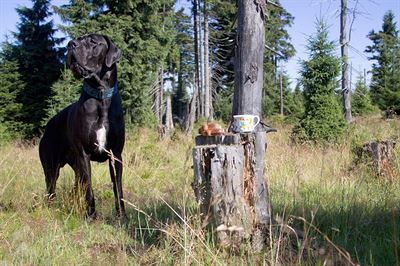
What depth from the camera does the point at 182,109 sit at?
3975cm

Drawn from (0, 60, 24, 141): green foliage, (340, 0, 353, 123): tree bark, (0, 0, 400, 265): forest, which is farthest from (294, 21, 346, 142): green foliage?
(0, 60, 24, 141): green foliage

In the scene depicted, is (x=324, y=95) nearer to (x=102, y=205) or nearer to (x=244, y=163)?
(x=102, y=205)

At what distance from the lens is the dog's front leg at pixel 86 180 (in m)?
3.62

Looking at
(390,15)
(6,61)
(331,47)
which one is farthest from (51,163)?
(390,15)

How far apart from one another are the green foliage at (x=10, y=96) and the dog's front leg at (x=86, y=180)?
52.2 ft

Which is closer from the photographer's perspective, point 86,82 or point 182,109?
point 86,82

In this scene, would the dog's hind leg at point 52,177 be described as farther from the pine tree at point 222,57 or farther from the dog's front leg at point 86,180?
the pine tree at point 222,57

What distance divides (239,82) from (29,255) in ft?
8.60

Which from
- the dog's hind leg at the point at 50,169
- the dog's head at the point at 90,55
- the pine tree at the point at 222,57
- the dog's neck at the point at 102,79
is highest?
the pine tree at the point at 222,57

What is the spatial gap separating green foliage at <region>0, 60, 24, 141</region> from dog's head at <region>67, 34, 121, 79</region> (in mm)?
16018

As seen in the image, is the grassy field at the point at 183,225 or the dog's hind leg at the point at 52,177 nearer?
the grassy field at the point at 183,225

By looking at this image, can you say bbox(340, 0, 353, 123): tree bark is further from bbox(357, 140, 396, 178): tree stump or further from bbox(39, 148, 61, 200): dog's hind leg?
bbox(39, 148, 61, 200): dog's hind leg

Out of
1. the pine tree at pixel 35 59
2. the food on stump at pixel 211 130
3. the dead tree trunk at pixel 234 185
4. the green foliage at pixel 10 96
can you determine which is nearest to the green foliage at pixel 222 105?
the pine tree at pixel 35 59

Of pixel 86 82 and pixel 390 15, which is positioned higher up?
pixel 390 15
